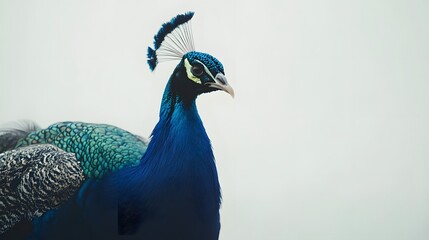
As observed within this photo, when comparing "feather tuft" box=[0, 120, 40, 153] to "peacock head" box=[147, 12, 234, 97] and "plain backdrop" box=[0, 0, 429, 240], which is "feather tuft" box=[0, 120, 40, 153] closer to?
"plain backdrop" box=[0, 0, 429, 240]

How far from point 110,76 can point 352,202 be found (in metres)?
1.05

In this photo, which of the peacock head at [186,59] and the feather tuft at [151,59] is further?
the feather tuft at [151,59]

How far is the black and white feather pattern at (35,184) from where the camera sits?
1698 millimetres

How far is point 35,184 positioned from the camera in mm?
Answer: 1711

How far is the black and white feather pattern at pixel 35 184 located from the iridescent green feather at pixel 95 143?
0.05 m

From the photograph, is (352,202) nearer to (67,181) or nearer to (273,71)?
(273,71)

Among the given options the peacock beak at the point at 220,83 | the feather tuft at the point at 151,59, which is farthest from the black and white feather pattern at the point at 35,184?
the peacock beak at the point at 220,83

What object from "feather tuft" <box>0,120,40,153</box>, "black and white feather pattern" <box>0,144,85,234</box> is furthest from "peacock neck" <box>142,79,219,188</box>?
"feather tuft" <box>0,120,40,153</box>

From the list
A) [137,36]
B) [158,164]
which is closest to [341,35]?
[137,36]

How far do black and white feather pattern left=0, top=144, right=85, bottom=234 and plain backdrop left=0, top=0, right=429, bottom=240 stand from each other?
0.90 ft

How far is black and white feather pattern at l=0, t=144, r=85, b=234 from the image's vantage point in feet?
5.57

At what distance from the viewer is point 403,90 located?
6.83ft

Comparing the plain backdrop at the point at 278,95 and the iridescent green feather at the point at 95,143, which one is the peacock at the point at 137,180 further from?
the plain backdrop at the point at 278,95

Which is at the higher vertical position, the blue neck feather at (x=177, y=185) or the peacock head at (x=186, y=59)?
the peacock head at (x=186, y=59)
